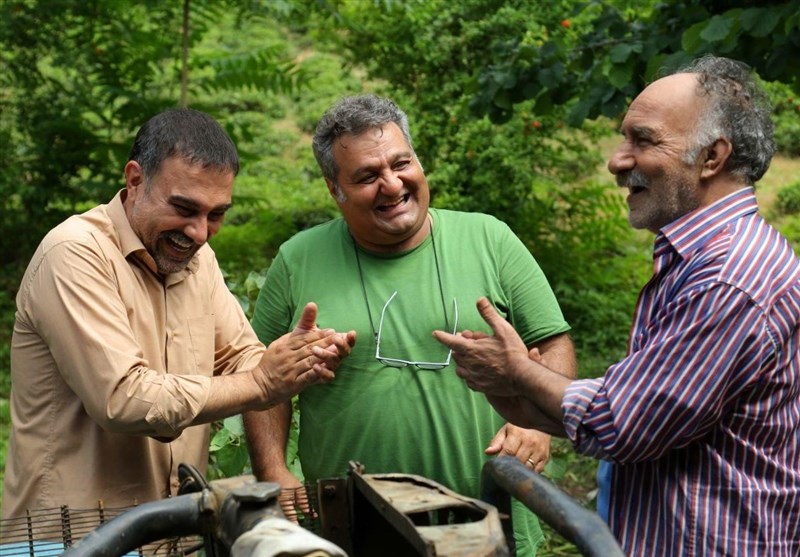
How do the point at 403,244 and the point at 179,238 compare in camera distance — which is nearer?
the point at 179,238

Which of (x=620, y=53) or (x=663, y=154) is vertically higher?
(x=620, y=53)

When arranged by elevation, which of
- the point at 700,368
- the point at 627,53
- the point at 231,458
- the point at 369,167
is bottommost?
the point at 231,458

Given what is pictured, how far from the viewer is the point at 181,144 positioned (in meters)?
2.88

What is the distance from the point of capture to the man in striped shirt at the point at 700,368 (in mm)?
2193

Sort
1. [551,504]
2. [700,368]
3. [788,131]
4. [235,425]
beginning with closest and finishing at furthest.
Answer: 1. [551,504]
2. [700,368]
3. [235,425]
4. [788,131]

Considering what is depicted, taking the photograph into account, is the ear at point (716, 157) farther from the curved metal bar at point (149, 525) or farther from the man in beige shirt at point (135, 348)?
the curved metal bar at point (149, 525)

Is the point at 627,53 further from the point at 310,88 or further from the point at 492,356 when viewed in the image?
the point at 310,88

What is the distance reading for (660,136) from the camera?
8.18 feet

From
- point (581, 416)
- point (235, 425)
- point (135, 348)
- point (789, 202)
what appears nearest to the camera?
point (581, 416)

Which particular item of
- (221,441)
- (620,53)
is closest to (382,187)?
(221,441)

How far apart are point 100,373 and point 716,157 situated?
5.07 ft

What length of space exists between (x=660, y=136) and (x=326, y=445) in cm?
133

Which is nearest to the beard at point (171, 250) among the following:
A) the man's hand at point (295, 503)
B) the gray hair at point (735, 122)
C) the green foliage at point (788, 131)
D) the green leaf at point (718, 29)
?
the man's hand at point (295, 503)

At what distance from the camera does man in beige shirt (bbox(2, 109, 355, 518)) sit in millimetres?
2648
